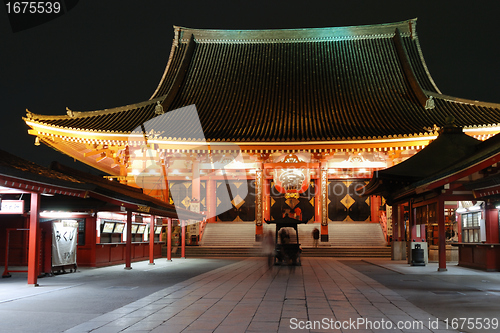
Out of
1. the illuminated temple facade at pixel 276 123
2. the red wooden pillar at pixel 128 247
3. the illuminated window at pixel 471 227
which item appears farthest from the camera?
the illuminated temple facade at pixel 276 123

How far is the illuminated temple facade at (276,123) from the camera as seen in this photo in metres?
23.4

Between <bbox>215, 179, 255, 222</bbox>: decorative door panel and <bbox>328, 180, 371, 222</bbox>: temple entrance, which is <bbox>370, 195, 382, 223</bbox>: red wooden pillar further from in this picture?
<bbox>215, 179, 255, 222</bbox>: decorative door panel

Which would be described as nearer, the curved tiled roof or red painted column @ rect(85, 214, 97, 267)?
red painted column @ rect(85, 214, 97, 267)

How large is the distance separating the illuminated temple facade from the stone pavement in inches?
509

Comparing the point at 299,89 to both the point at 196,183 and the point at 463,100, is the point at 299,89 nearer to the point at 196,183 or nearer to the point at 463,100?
the point at 196,183

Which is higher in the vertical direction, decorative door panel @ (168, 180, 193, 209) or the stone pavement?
decorative door panel @ (168, 180, 193, 209)

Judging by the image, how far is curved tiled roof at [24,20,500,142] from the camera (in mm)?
23953

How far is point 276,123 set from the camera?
2553 centimetres

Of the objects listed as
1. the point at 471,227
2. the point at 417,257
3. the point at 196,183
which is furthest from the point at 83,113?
the point at 471,227

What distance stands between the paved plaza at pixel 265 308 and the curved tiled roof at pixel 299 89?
12.9 metres

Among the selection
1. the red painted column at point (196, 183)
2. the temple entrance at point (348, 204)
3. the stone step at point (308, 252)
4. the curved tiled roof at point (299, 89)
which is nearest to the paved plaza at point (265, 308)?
the stone step at point (308, 252)

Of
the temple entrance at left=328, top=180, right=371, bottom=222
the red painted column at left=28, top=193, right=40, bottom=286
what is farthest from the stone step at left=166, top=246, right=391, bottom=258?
the red painted column at left=28, top=193, right=40, bottom=286

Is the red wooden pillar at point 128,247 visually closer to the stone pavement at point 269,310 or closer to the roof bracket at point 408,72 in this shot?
the stone pavement at point 269,310

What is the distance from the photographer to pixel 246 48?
33031 mm
